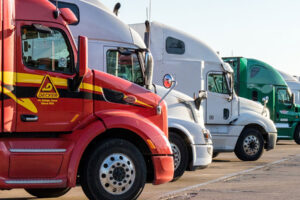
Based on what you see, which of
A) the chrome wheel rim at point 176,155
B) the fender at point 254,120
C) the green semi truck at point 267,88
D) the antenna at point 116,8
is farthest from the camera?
the green semi truck at point 267,88

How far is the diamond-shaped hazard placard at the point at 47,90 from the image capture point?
8461mm

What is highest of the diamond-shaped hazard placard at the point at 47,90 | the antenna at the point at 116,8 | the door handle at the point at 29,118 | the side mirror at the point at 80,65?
the antenna at the point at 116,8

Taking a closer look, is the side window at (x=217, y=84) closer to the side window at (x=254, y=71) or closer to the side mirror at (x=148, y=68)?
the side mirror at (x=148, y=68)

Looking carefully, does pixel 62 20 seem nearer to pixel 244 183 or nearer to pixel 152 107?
pixel 152 107

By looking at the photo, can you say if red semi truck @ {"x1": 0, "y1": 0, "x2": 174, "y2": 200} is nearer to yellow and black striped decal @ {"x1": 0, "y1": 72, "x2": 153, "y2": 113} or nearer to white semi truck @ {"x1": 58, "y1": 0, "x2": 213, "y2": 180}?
yellow and black striped decal @ {"x1": 0, "y1": 72, "x2": 153, "y2": 113}

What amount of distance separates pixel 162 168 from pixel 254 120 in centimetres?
916

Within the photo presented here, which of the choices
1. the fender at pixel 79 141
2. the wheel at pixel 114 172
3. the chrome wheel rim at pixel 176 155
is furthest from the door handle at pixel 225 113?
the fender at pixel 79 141

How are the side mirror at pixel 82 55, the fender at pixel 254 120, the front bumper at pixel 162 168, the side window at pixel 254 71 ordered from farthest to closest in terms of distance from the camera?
1. the side window at pixel 254 71
2. the fender at pixel 254 120
3. the front bumper at pixel 162 168
4. the side mirror at pixel 82 55

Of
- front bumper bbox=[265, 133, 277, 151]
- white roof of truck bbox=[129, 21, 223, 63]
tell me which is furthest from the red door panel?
front bumper bbox=[265, 133, 277, 151]

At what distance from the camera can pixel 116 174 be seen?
28.8 ft

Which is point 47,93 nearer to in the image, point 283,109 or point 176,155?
point 176,155

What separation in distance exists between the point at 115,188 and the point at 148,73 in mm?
2280

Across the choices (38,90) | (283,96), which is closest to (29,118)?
(38,90)

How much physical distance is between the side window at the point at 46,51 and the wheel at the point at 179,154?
4.13 metres
